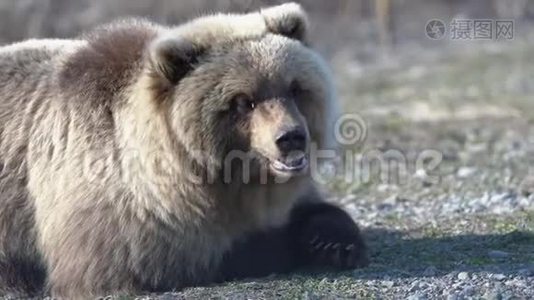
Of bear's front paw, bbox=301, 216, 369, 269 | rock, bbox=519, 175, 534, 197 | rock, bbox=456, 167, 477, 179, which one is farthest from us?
rock, bbox=456, 167, 477, 179

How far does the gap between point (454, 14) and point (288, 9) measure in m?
16.5

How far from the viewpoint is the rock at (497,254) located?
6754mm

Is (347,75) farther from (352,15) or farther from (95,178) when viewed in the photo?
(95,178)

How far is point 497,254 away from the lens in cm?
680

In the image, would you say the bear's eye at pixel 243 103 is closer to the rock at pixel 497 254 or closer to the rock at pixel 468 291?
the rock at pixel 468 291

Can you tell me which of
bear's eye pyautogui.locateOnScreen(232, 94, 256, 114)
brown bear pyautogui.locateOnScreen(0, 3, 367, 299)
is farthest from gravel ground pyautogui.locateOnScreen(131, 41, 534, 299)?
bear's eye pyautogui.locateOnScreen(232, 94, 256, 114)

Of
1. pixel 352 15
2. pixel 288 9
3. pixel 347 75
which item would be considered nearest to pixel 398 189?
pixel 288 9

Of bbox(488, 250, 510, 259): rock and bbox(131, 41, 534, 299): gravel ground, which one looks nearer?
bbox(131, 41, 534, 299): gravel ground

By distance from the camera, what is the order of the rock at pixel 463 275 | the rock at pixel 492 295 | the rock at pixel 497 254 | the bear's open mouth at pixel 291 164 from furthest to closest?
1. the rock at pixel 497 254
2. the rock at pixel 463 275
3. the bear's open mouth at pixel 291 164
4. the rock at pixel 492 295

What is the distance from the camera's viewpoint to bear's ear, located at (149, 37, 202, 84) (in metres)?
6.06

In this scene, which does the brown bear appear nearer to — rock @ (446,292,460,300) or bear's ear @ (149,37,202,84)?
bear's ear @ (149,37,202,84)

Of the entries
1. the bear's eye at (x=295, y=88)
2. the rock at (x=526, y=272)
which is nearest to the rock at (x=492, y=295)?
the rock at (x=526, y=272)

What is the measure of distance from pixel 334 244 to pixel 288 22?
1.29 metres

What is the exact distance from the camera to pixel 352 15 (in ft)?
71.5
